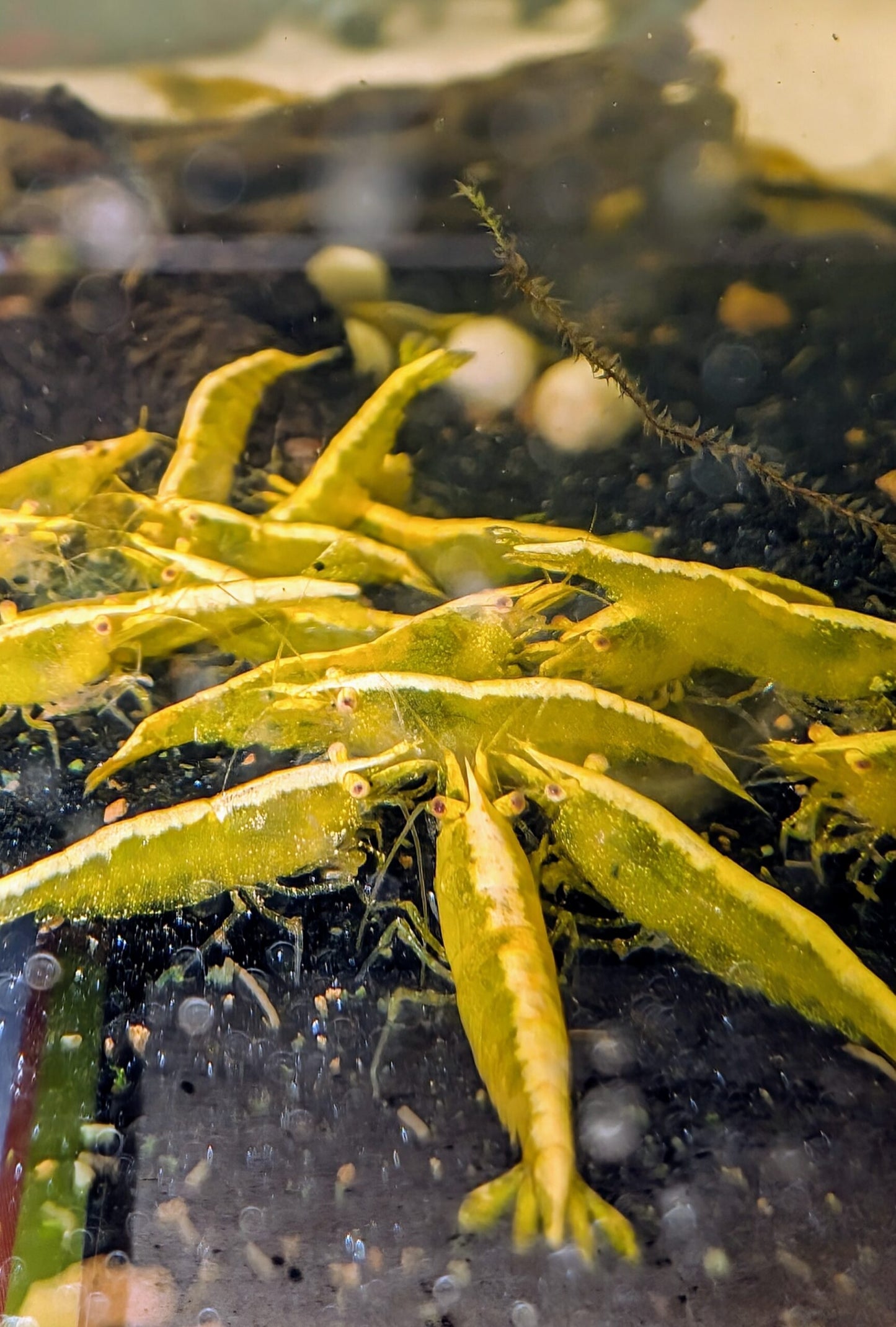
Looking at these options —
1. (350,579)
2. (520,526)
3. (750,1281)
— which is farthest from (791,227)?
(750,1281)

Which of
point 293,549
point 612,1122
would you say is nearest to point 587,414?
point 293,549

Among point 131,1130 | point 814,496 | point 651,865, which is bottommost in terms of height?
point 131,1130

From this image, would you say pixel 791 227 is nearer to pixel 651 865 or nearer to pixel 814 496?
pixel 814 496

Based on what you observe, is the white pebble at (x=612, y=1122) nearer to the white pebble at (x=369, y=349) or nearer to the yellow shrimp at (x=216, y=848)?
the yellow shrimp at (x=216, y=848)

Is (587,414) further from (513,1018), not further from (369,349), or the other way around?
(513,1018)

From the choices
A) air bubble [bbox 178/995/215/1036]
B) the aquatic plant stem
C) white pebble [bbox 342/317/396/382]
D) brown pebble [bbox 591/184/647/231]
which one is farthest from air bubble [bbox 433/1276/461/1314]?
brown pebble [bbox 591/184/647/231]

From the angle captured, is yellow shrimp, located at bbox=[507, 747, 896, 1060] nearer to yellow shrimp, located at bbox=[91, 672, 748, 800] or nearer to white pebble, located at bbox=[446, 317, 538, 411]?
yellow shrimp, located at bbox=[91, 672, 748, 800]

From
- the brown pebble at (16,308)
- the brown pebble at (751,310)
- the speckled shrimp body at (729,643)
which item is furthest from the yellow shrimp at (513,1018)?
the brown pebble at (16,308)
